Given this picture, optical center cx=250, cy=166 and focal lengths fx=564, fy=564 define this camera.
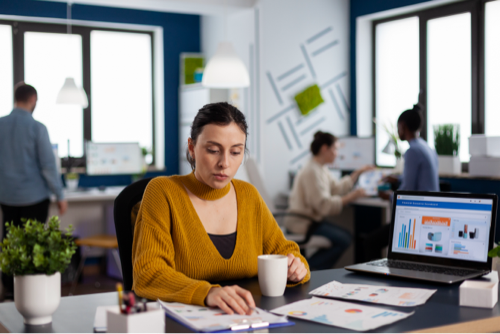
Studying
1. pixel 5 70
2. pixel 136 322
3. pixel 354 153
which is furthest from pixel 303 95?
pixel 136 322

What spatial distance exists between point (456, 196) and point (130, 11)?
16.6 ft

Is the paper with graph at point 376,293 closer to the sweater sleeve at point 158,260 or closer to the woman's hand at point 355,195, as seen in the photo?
the sweater sleeve at point 158,260

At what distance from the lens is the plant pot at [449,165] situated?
163 inches

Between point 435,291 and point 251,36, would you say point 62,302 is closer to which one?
point 435,291

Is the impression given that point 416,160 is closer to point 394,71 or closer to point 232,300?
point 394,71

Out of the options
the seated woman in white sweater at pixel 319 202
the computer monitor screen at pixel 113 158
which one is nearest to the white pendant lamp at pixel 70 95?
the computer monitor screen at pixel 113 158

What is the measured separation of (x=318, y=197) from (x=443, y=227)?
2.43 meters

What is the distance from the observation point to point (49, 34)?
5844 millimetres

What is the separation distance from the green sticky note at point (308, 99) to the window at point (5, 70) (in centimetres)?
288

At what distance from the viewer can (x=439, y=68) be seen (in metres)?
5.00

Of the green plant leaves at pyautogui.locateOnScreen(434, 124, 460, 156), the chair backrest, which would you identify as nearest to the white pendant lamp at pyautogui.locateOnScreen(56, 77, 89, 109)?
the green plant leaves at pyautogui.locateOnScreen(434, 124, 460, 156)

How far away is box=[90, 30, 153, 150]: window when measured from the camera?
6.11m

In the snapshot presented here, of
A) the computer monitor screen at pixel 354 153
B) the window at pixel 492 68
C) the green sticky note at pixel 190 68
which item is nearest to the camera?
the window at pixel 492 68

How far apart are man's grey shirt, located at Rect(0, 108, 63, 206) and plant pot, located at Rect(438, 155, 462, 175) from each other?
284 cm
